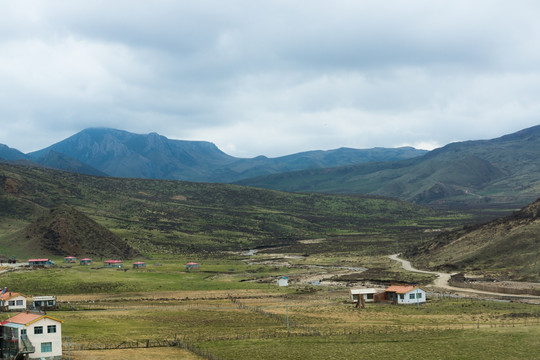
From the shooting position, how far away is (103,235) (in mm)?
184500

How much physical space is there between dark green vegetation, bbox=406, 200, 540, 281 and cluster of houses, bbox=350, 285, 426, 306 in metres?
34.7

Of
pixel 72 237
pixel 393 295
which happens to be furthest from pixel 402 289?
pixel 72 237

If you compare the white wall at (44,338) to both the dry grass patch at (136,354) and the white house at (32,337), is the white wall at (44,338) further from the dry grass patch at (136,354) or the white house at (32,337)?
the dry grass patch at (136,354)

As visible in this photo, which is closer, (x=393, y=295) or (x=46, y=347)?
(x=46, y=347)

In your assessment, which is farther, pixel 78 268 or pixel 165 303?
pixel 78 268

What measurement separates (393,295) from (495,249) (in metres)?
58.0

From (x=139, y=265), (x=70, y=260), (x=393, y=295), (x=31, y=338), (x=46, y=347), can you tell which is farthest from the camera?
(x=70, y=260)

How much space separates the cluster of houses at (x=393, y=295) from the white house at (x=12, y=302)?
50.5 metres

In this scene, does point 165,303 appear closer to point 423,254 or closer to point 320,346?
point 320,346

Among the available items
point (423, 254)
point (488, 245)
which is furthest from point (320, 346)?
point (423, 254)

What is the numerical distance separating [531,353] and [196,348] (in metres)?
32.4

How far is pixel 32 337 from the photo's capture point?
176 feet

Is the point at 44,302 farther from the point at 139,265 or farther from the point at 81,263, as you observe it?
the point at 81,263

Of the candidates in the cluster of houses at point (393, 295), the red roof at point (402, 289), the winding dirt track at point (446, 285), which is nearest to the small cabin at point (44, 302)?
the cluster of houses at point (393, 295)
